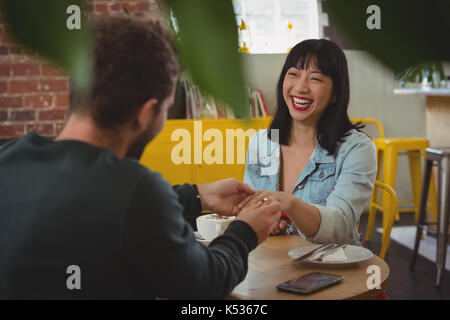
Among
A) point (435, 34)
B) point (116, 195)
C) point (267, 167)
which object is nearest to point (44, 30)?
point (435, 34)

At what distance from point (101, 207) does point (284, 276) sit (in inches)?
20.7

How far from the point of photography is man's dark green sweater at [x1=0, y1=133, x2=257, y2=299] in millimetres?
692

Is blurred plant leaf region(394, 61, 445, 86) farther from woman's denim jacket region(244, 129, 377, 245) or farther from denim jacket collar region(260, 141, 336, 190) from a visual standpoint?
denim jacket collar region(260, 141, 336, 190)

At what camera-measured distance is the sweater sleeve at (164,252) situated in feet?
2.32

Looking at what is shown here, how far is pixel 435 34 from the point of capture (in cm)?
20

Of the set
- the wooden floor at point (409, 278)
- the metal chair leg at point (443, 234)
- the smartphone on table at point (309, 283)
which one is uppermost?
the smartphone on table at point (309, 283)

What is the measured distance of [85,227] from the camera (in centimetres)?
69

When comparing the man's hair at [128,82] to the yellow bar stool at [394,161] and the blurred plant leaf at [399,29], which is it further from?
the yellow bar stool at [394,161]

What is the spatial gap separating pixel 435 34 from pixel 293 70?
1.49 meters

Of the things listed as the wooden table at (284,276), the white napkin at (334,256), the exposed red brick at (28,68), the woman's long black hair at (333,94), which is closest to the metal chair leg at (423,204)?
the woman's long black hair at (333,94)

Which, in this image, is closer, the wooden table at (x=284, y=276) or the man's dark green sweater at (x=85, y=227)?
the man's dark green sweater at (x=85, y=227)

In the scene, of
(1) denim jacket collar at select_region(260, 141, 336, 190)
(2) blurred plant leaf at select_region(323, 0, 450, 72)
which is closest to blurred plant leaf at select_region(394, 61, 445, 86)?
(2) blurred plant leaf at select_region(323, 0, 450, 72)

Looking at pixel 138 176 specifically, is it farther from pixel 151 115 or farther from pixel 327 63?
pixel 327 63

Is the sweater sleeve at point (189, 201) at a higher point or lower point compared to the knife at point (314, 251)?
higher
